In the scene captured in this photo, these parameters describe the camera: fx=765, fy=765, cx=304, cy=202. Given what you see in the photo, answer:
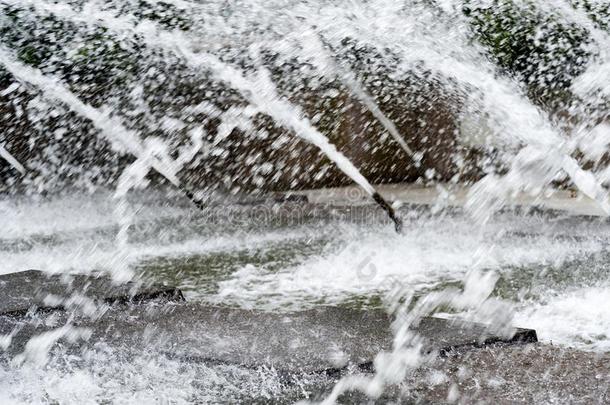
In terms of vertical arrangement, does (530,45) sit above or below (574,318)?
below

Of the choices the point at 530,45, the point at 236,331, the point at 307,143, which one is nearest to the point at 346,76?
the point at 307,143

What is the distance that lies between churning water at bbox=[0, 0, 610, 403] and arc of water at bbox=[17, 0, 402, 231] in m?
0.02

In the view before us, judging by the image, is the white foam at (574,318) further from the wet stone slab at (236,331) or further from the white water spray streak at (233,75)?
the white water spray streak at (233,75)

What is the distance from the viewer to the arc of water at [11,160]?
309 inches

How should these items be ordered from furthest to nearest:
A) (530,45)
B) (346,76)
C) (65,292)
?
1. (346,76)
2. (530,45)
3. (65,292)

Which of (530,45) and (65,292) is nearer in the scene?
(65,292)

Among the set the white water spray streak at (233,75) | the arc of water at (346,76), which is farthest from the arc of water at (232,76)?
the arc of water at (346,76)

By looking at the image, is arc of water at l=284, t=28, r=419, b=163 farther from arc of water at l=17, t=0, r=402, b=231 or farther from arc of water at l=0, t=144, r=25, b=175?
arc of water at l=0, t=144, r=25, b=175

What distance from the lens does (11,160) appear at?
25.9ft

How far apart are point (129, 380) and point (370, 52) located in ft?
15.2

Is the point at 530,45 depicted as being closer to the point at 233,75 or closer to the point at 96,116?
the point at 233,75

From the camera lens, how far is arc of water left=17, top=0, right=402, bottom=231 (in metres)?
6.89

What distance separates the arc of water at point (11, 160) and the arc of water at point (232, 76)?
1.51 meters

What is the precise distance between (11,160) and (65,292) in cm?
520
